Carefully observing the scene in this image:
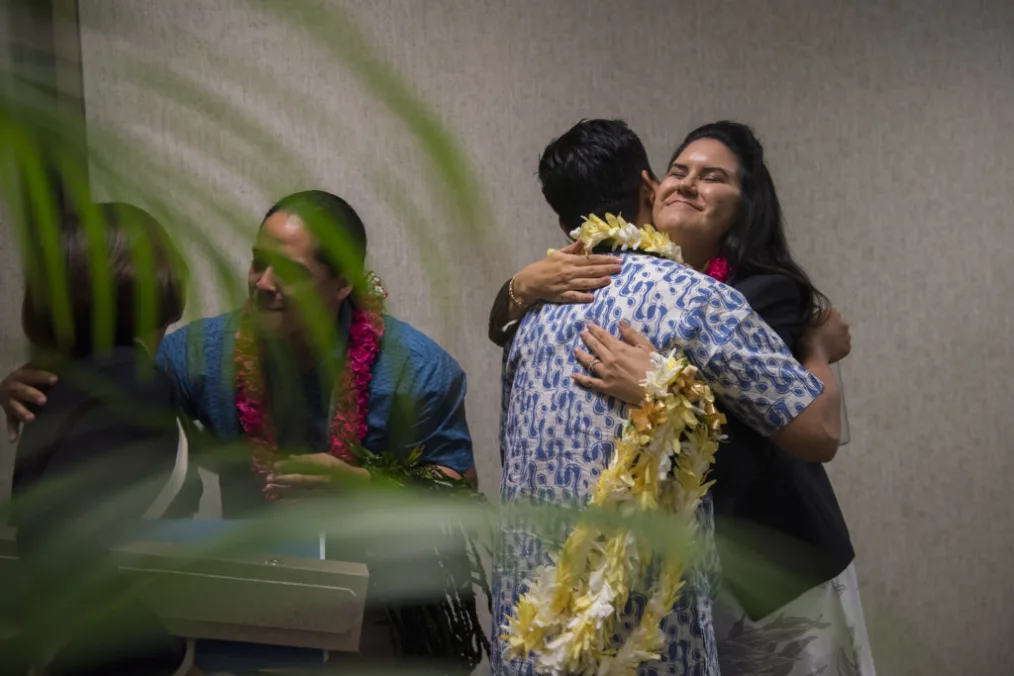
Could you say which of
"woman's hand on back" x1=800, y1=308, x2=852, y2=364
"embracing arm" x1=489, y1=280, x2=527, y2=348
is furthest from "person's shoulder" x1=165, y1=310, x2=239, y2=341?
"woman's hand on back" x1=800, y1=308, x2=852, y2=364

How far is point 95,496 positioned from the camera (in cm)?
24

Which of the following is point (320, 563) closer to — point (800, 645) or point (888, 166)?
point (800, 645)

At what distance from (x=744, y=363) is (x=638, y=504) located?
2.21ft

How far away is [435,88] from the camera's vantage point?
1808mm

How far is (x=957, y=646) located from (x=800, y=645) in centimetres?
126

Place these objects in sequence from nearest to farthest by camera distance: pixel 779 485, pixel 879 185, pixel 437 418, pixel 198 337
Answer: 1. pixel 198 337
2. pixel 437 418
3. pixel 779 485
4. pixel 879 185

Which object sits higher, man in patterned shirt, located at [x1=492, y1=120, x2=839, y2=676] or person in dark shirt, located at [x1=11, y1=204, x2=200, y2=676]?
person in dark shirt, located at [x1=11, y1=204, x2=200, y2=676]

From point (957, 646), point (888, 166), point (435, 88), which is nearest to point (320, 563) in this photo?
point (435, 88)

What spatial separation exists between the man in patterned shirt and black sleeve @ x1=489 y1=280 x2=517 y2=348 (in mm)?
96

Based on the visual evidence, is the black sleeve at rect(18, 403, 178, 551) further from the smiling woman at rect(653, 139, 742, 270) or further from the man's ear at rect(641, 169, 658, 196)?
the smiling woman at rect(653, 139, 742, 270)

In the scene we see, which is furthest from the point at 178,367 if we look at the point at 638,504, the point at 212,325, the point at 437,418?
the point at 437,418

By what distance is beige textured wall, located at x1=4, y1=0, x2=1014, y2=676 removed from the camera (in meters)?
2.07

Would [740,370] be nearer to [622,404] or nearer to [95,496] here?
[622,404]

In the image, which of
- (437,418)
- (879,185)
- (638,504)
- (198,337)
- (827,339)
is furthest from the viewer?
(879,185)
